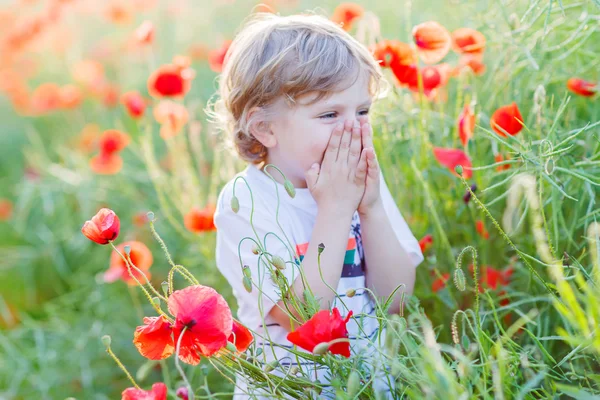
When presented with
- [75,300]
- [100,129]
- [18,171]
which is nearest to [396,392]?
[75,300]

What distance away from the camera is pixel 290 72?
3.89 ft

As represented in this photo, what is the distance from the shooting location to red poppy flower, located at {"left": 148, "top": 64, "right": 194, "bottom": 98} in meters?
1.74

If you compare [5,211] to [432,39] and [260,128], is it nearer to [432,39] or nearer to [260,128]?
[260,128]

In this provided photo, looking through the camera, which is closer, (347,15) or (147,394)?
(147,394)

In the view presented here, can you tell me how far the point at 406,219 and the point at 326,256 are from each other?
480 millimetres

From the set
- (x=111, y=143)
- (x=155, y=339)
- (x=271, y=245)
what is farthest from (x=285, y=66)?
(x=111, y=143)

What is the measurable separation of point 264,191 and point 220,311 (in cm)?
40

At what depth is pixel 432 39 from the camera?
1.39 metres

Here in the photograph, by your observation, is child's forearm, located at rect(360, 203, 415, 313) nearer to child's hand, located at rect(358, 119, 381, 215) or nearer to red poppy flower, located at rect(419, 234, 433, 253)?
child's hand, located at rect(358, 119, 381, 215)

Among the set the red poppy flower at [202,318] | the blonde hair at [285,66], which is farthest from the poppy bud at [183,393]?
the blonde hair at [285,66]

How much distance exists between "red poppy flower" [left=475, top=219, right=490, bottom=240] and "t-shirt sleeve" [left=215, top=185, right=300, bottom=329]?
44cm

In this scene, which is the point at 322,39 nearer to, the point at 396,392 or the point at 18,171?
the point at 396,392

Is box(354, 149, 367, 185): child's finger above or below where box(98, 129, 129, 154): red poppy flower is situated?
above

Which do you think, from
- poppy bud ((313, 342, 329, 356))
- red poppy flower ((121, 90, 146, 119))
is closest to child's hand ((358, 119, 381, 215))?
poppy bud ((313, 342, 329, 356))
